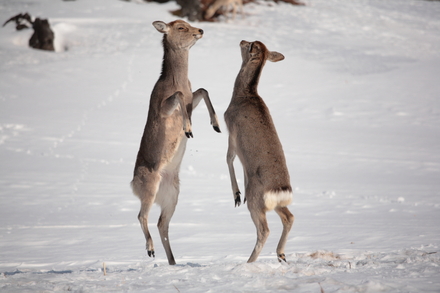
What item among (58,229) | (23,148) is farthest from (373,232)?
(23,148)

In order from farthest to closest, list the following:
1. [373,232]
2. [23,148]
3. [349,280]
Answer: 1. [23,148]
2. [373,232]
3. [349,280]

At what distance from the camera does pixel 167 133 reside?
6.66 m

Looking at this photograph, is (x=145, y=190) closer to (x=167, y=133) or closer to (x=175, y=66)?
(x=167, y=133)

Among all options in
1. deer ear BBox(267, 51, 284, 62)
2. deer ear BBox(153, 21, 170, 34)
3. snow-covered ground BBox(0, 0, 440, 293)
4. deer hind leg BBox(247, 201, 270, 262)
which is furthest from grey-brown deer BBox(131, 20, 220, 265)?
deer hind leg BBox(247, 201, 270, 262)

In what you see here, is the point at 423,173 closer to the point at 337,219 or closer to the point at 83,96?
the point at 337,219

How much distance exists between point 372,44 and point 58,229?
66.8 feet

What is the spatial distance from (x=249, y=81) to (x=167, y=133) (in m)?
1.28

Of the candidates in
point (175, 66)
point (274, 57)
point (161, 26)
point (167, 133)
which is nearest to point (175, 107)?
point (167, 133)

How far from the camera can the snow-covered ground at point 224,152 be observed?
5.20 metres

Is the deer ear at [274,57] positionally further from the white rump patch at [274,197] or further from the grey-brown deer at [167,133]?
the white rump patch at [274,197]

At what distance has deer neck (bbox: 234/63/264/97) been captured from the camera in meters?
6.32

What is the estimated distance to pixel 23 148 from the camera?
45.8 ft

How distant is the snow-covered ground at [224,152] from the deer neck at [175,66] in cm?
238

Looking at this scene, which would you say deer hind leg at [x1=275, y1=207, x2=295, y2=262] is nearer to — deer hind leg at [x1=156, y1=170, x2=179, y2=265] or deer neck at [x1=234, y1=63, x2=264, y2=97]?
deer neck at [x1=234, y1=63, x2=264, y2=97]
